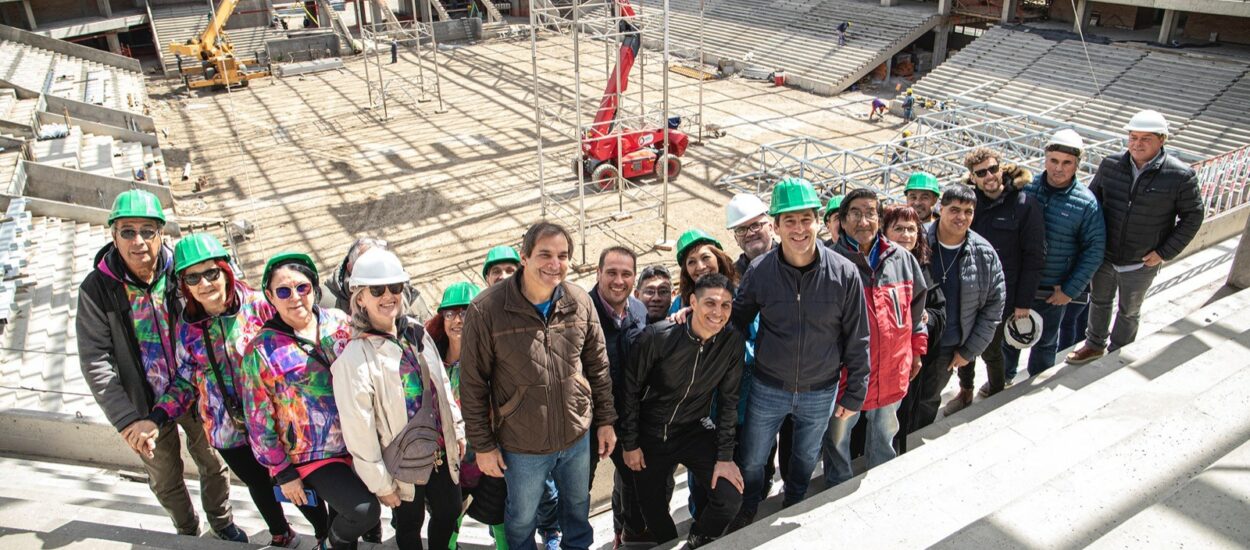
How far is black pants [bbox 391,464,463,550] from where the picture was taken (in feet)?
10.8

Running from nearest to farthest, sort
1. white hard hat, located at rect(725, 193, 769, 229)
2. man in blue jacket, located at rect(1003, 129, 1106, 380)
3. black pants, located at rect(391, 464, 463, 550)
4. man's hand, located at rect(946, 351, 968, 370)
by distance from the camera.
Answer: black pants, located at rect(391, 464, 463, 550) → white hard hat, located at rect(725, 193, 769, 229) → man's hand, located at rect(946, 351, 968, 370) → man in blue jacket, located at rect(1003, 129, 1106, 380)

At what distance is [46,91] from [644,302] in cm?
2066

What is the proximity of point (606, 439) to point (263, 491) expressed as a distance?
1.63 meters

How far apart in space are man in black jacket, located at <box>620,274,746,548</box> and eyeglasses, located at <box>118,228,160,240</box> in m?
2.11

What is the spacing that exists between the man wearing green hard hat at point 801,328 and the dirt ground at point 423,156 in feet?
27.6

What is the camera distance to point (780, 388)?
346 cm

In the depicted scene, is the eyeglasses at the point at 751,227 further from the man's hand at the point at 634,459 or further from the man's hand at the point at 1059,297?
the man's hand at the point at 1059,297

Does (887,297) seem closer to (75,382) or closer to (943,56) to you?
(75,382)

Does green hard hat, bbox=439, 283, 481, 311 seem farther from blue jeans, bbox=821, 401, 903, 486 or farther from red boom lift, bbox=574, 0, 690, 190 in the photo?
red boom lift, bbox=574, 0, 690, 190

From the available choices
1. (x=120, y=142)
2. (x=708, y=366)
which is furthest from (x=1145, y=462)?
(x=120, y=142)

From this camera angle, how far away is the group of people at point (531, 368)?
3025 mm

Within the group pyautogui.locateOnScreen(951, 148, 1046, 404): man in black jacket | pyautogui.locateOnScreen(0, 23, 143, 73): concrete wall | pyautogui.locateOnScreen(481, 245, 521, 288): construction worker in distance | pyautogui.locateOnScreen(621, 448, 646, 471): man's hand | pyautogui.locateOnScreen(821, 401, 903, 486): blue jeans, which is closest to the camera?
pyautogui.locateOnScreen(621, 448, 646, 471): man's hand

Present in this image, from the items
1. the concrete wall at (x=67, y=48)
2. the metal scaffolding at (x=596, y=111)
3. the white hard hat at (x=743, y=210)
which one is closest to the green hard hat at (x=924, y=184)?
the white hard hat at (x=743, y=210)

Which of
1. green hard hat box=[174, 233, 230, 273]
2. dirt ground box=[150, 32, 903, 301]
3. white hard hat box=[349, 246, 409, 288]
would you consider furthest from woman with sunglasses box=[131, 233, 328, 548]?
dirt ground box=[150, 32, 903, 301]
